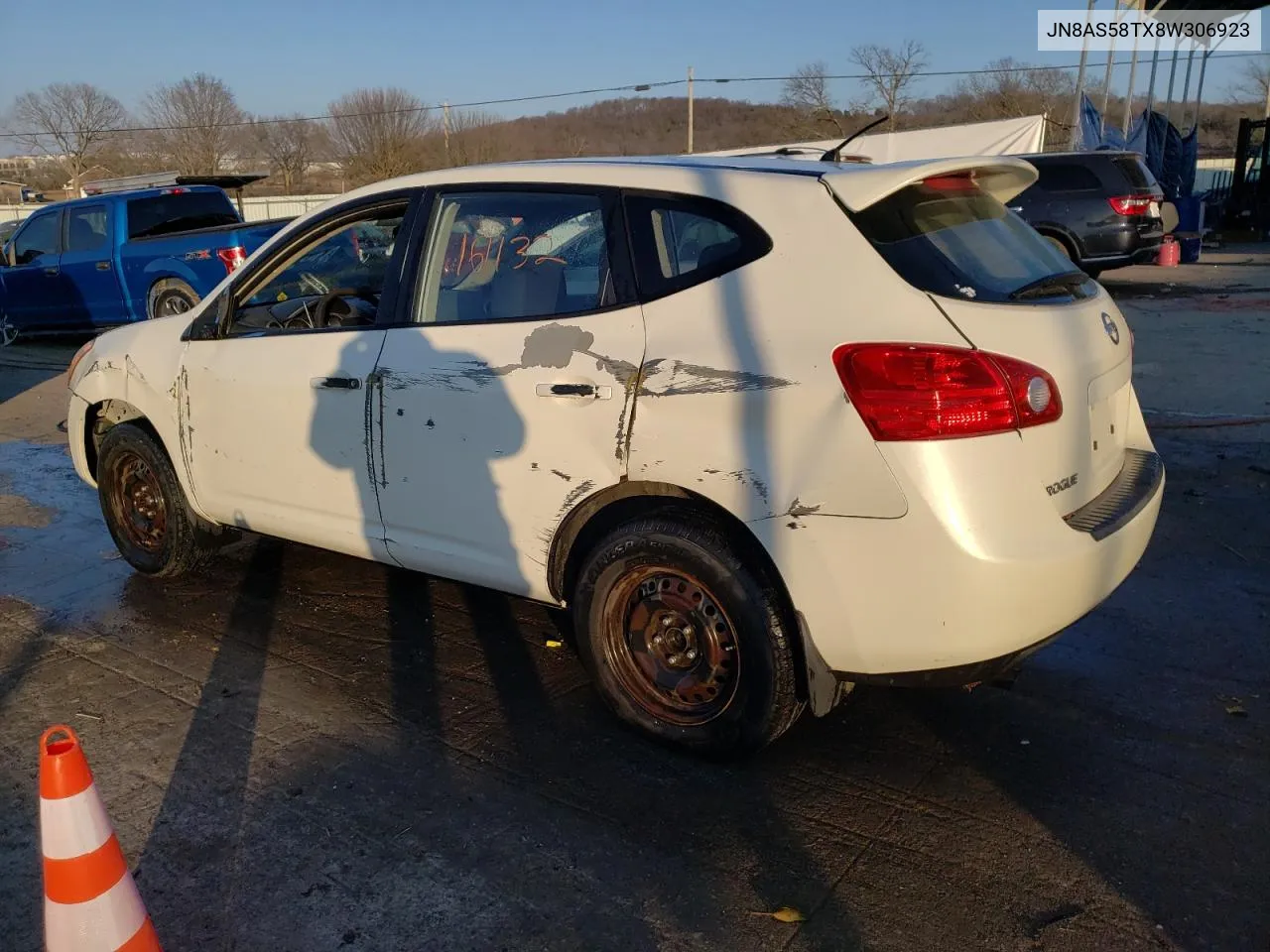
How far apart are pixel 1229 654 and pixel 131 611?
4.73 meters

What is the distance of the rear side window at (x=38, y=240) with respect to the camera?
13.8 m

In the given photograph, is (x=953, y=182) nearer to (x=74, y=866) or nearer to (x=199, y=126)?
(x=74, y=866)

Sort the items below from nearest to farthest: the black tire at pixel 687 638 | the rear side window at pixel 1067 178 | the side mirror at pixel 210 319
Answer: the black tire at pixel 687 638, the side mirror at pixel 210 319, the rear side window at pixel 1067 178

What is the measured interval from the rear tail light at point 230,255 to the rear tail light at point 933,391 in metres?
10.9

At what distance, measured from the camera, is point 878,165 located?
3.29 meters

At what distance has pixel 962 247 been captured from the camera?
3.19 m

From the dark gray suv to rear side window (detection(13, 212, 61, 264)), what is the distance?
42.8ft

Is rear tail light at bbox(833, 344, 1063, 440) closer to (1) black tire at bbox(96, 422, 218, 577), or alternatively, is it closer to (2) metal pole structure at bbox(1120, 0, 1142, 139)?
(1) black tire at bbox(96, 422, 218, 577)

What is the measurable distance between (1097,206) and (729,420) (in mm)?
13517

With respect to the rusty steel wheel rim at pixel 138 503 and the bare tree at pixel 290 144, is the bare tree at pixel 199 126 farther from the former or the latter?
the rusty steel wheel rim at pixel 138 503

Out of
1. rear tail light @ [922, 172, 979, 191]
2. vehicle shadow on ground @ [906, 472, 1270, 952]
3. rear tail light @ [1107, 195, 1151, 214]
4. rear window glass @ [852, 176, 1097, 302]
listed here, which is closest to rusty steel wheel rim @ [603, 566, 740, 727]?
vehicle shadow on ground @ [906, 472, 1270, 952]

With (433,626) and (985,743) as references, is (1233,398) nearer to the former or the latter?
(985,743)

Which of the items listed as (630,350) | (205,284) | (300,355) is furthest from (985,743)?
(205,284)

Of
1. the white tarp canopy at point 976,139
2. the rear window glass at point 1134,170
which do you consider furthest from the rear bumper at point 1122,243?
the white tarp canopy at point 976,139
